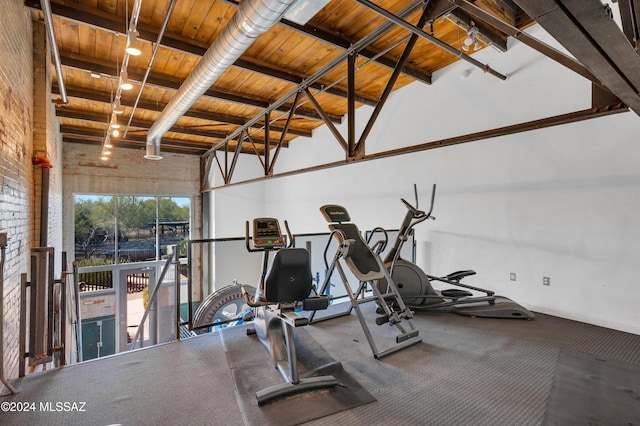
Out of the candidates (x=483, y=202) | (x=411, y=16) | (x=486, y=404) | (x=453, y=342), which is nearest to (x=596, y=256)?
(x=483, y=202)

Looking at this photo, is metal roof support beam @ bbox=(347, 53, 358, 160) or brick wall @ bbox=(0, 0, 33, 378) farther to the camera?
metal roof support beam @ bbox=(347, 53, 358, 160)

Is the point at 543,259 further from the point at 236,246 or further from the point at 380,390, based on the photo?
the point at 236,246

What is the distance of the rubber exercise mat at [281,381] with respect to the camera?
229cm

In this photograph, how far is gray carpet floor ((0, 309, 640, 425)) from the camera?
2254 millimetres

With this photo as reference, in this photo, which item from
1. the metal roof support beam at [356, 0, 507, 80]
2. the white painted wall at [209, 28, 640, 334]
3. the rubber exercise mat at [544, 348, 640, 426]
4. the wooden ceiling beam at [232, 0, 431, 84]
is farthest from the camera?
the white painted wall at [209, 28, 640, 334]

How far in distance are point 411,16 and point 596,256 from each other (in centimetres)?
385

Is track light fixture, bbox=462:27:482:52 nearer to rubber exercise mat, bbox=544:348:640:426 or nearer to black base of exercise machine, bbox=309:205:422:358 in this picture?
black base of exercise machine, bbox=309:205:422:358

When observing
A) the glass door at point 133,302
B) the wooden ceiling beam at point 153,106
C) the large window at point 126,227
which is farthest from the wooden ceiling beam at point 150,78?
the glass door at point 133,302

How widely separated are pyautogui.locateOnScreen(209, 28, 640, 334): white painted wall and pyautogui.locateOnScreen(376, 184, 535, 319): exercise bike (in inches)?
24.3

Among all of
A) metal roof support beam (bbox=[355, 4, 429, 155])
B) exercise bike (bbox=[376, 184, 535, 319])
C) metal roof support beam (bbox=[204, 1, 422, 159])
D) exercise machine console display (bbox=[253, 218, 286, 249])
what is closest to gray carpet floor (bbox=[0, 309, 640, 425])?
exercise bike (bbox=[376, 184, 535, 319])

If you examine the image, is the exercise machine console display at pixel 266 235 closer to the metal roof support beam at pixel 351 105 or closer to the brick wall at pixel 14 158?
the metal roof support beam at pixel 351 105

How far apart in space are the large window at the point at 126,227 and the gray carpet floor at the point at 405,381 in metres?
6.78

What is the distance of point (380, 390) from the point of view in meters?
2.61

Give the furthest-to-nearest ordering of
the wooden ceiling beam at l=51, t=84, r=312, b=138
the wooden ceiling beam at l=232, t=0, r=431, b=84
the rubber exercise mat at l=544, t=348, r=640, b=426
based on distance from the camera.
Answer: the wooden ceiling beam at l=51, t=84, r=312, b=138
the wooden ceiling beam at l=232, t=0, r=431, b=84
the rubber exercise mat at l=544, t=348, r=640, b=426
